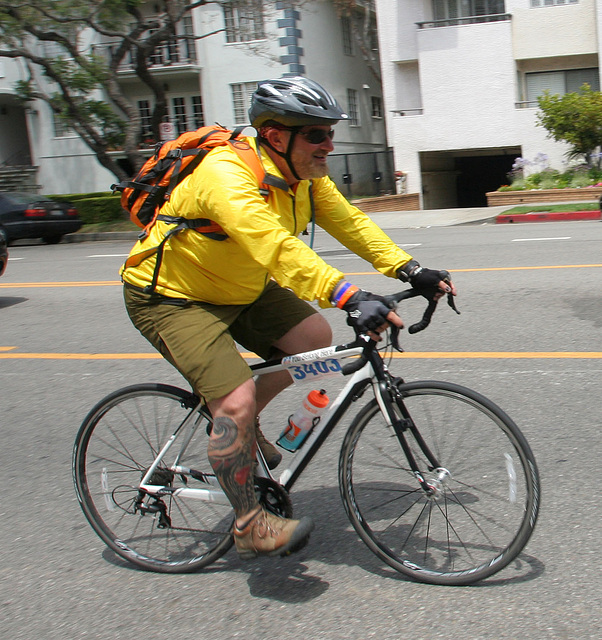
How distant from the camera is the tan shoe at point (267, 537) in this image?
3.10m

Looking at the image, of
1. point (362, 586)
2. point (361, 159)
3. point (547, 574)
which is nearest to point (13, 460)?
point (362, 586)

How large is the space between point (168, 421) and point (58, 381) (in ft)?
10.6

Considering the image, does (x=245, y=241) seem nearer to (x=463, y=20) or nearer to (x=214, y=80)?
(x=463, y=20)

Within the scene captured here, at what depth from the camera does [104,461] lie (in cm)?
362

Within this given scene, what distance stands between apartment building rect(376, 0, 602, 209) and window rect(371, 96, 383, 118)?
7702 millimetres

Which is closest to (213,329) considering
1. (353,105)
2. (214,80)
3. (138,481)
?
(138,481)

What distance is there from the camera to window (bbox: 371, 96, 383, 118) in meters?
37.1

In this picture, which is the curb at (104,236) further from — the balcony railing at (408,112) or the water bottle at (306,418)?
the water bottle at (306,418)

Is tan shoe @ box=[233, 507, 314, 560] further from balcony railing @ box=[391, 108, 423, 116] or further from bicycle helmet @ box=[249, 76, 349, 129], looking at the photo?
balcony railing @ box=[391, 108, 423, 116]

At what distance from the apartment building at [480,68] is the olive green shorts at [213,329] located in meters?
23.7

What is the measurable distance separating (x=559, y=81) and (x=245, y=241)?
27.5 meters

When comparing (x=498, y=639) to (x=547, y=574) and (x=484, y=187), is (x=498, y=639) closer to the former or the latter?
(x=547, y=574)

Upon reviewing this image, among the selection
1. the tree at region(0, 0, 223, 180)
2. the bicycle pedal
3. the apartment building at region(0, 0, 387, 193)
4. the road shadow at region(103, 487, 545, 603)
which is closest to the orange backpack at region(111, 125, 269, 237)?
the bicycle pedal

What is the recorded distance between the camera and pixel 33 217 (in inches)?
798
